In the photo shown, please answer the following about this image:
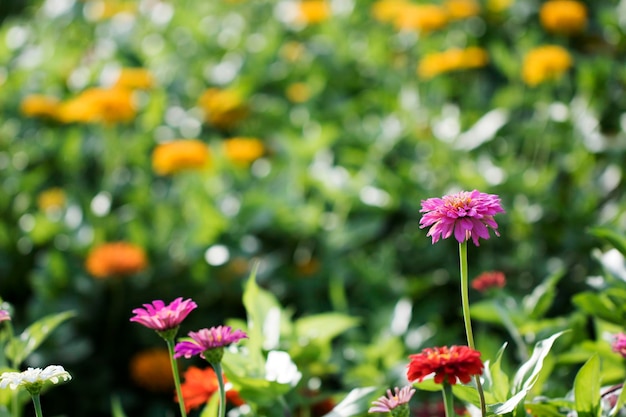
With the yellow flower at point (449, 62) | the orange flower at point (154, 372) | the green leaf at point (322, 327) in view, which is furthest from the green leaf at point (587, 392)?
the yellow flower at point (449, 62)

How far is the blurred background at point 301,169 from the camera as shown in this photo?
1.96 m

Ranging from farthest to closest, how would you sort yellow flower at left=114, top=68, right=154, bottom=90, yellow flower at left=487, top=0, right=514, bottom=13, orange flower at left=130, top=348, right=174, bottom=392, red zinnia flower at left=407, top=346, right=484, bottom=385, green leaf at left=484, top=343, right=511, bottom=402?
yellow flower at left=487, top=0, right=514, bottom=13 → yellow flower at left=114, top=68, right=154, bottom=90 → orange flower at left=130, top=348, right=174, bottom=392 → green leaf at left=484, top=343, right=511, bottom=402 → red zinnia flower at left=407, top=346, right=484, bottom=385

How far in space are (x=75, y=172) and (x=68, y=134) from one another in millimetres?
166

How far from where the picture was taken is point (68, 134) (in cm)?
248

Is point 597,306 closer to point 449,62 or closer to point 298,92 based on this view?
point 449,62

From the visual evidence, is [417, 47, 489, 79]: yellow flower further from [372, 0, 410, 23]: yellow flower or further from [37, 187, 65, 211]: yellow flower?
[37, 187, 65, 211]: yellow flower

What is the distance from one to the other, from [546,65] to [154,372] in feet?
4.23

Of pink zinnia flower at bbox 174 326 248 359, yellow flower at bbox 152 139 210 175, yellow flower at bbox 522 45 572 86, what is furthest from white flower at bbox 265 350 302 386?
yellow flower at bbox 522 45 572 86

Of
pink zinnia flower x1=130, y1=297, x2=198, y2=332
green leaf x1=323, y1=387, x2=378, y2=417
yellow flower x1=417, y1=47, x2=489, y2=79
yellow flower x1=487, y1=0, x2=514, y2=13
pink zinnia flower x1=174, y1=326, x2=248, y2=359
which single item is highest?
pink zinnia flower x1=130, y1=297, x2=198, y2=332

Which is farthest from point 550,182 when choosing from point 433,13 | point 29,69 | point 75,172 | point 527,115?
point 29,69

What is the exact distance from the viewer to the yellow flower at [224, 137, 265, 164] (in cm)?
234

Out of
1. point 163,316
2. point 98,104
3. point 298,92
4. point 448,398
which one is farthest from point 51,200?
point 448,398

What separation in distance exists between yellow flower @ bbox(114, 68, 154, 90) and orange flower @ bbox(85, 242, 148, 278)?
2.32 ft

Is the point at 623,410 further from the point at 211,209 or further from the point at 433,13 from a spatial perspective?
the point at 433,13
